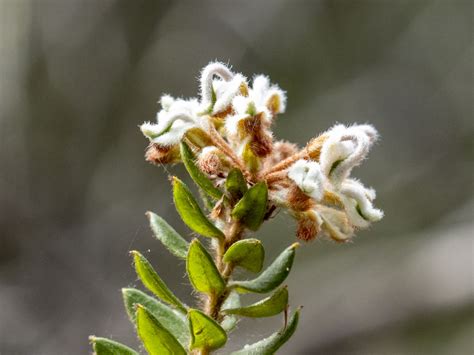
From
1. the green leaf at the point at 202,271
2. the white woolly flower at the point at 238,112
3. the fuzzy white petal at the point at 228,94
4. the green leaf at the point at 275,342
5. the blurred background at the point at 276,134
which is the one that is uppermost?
the blurred background at the point at 276,134

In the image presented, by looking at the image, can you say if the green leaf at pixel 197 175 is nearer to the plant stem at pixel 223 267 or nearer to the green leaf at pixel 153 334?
the plant stem at pixel 223 267

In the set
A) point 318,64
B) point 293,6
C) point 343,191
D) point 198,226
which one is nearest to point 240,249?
point 198,226

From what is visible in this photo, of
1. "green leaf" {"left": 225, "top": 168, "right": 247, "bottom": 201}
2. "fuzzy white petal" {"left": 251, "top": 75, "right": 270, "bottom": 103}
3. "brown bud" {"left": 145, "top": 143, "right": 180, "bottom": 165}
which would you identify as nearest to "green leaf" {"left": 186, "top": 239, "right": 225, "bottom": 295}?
"green leaf" {"left": 225, "top": 168, "right": 247, "bottom": 201}

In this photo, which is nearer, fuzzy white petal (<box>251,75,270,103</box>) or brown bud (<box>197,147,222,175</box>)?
brown bud (<box>197,147,222,175</box>)

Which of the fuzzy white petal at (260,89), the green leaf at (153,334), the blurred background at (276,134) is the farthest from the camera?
the blurred background at (276,134)

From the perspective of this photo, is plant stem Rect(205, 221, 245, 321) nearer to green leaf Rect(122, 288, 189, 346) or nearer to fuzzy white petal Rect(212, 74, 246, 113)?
green leaf Rect(122, 288, 189, 346)

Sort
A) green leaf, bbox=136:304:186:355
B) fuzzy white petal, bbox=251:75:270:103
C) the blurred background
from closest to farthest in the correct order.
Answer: green leaf, bbox=136:304:186:355 → fuzzy white petal, bbox=251:75:270:103 → the blurred background

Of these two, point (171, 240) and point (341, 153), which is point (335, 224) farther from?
point (171, 240)

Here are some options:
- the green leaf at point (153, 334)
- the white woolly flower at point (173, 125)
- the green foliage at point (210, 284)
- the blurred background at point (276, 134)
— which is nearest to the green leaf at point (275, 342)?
the green foliage at point (210, 284)
